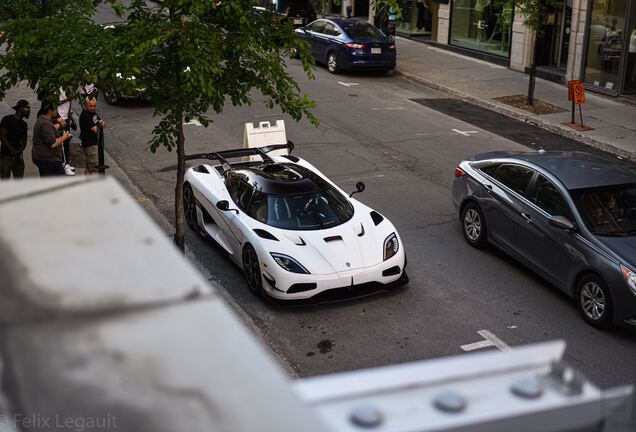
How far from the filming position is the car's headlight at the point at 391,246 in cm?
1007

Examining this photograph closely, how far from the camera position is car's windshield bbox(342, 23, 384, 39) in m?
25.4

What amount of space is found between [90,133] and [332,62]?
1322 cm

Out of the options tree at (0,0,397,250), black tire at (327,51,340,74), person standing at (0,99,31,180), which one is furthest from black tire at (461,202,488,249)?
black tire at (327,51,340,74)

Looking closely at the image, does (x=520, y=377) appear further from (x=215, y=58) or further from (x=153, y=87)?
(x=153, y=87)

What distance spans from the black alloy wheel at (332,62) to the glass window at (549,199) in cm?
1562

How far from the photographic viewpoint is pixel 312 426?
6.85 feet

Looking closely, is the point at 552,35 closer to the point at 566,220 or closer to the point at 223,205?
the point at 566,220

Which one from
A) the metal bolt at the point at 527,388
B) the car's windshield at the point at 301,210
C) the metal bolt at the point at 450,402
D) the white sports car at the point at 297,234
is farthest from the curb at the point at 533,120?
the metal bolt at the point at 450,402

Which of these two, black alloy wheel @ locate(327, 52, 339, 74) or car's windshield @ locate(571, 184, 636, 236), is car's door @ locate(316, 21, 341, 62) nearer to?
black alloy wheel @ locate(327, 52, 339, 74)

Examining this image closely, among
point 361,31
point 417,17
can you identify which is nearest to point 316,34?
point 361,31

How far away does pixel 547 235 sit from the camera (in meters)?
10.2

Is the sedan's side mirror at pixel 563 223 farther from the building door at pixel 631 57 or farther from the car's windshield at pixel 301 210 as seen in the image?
the building door at pixel 631 57

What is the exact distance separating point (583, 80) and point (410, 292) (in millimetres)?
15324

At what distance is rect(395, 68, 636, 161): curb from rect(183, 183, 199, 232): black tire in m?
9.75
